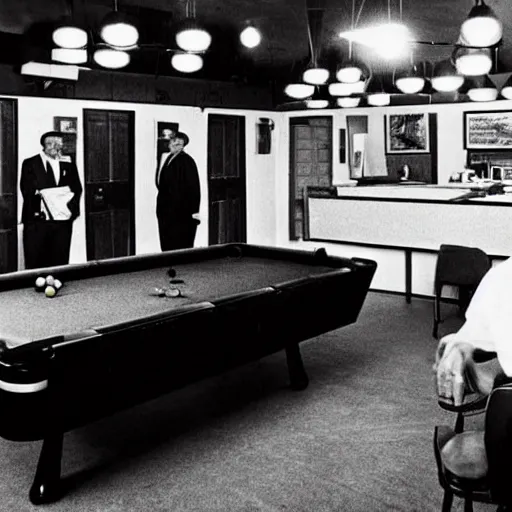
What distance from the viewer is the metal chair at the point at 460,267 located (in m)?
6.29

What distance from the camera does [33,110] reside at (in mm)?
7660

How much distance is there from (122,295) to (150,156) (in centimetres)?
494

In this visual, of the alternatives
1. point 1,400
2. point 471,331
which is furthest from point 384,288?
point 471,331

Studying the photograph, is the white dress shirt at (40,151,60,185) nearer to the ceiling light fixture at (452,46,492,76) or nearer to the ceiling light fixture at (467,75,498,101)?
the ceiling light fixture at (452,46,492,76)

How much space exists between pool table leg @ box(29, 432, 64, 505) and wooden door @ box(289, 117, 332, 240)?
766 cm

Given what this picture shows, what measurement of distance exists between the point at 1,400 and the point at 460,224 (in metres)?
5.18

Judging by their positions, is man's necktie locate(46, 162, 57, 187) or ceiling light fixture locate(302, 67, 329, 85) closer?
ceiling light fixture locate(302, 67, 329, 85)

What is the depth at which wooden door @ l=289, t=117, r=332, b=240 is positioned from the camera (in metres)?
10.6

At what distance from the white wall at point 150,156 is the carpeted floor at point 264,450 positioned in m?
3.79

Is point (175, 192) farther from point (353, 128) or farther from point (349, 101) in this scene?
point (353, 128)

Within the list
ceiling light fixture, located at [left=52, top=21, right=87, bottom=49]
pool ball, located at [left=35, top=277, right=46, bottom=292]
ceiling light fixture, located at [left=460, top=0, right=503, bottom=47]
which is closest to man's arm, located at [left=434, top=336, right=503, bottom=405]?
ceiling light fixture, located at [left=460, top=0, right=503, bottom=47]

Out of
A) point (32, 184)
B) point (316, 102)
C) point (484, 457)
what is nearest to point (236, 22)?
point (316, 102)

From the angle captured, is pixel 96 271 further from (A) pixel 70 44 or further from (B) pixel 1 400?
(B) pixel 1 400

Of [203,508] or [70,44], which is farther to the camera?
[70,44]
